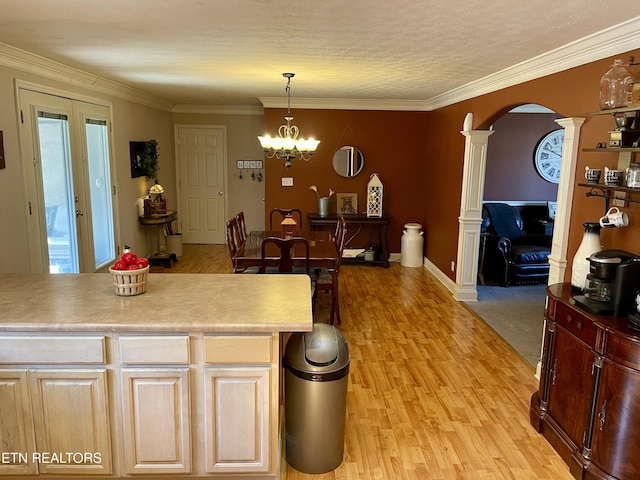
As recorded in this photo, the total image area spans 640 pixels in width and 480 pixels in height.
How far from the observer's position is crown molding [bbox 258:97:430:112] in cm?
657

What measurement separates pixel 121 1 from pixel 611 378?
291 cm

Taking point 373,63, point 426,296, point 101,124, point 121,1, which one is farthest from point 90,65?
point 426,296

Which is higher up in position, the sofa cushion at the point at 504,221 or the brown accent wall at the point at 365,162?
the brown accent wall at the point at 365,162

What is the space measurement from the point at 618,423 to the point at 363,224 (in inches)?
185

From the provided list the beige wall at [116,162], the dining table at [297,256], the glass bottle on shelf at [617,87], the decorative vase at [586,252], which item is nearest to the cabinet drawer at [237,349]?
the decorative vase at [586,252]

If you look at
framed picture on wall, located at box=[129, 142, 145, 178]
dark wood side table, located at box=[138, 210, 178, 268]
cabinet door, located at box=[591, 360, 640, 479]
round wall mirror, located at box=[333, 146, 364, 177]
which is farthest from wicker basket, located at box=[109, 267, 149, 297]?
round wall mirror, located at box=[333, 146, 364, 177]

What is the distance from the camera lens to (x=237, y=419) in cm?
215

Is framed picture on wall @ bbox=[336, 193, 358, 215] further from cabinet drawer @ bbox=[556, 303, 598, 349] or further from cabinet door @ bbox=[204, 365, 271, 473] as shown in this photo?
cabinet door @ bbox=[204, 365, 271, 473]

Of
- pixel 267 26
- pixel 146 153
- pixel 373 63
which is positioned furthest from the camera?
pixel 146 153

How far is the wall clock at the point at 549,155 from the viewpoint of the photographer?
7.01 meters

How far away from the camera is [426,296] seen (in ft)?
18.0

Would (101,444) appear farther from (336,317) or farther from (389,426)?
(336,317)

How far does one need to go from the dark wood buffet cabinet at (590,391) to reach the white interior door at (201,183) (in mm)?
6249

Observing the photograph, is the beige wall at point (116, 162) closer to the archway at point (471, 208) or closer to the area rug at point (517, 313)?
the archway at point (471, 208)
